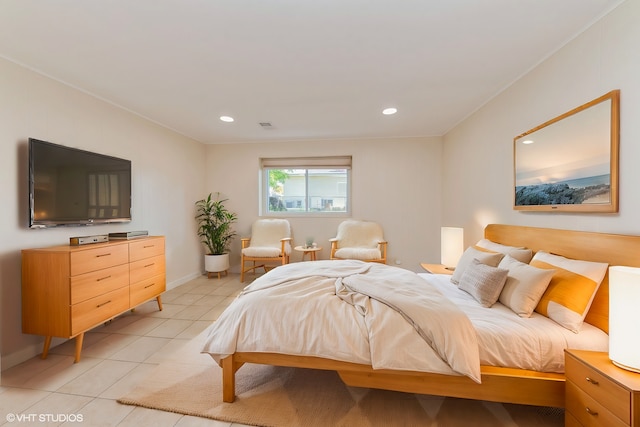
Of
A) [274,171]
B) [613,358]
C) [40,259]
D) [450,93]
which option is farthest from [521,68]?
[40,259]

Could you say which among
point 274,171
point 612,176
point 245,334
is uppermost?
point 274,171

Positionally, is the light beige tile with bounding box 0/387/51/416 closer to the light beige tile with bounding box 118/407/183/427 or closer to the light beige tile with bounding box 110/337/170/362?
the light beige tile with bounding box 110/337/170/362

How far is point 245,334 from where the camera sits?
1669 mm

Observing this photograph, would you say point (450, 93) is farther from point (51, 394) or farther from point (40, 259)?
point (51, 394)

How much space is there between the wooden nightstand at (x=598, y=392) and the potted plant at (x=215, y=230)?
14.3 feet

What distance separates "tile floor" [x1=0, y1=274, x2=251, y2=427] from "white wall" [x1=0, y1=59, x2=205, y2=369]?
1.20 ft

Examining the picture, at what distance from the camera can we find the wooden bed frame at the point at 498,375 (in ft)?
4.71

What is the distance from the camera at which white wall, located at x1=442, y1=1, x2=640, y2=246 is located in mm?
1521

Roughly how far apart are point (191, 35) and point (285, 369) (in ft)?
8.27

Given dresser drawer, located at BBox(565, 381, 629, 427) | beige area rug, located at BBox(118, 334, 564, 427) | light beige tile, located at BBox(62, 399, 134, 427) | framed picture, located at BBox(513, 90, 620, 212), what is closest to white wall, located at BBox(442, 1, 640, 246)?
framed picture, located at BBox(513, 90, 620, 212)

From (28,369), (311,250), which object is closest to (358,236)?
(311,250)

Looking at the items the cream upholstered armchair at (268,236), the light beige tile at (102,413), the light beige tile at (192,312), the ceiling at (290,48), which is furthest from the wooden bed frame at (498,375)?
the cream upholstered armchair at (268,236)

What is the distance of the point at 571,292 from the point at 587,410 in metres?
0.62

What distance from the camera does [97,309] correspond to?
2238 mm
